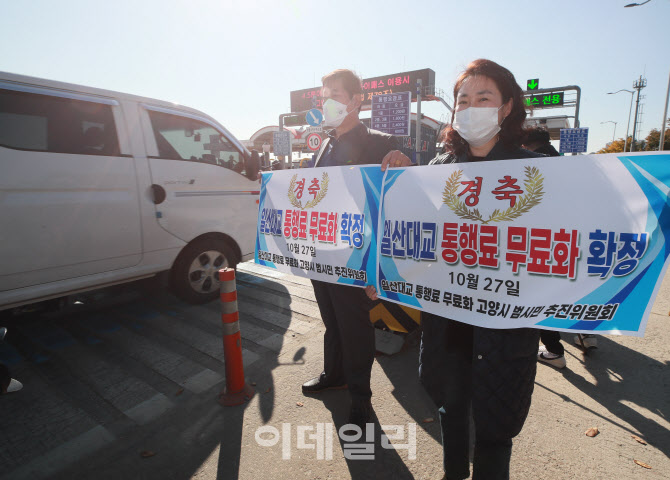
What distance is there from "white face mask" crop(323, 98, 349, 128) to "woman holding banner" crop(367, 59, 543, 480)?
2.61ft

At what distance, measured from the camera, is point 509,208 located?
172cm

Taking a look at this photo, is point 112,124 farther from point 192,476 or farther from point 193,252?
point 192,476

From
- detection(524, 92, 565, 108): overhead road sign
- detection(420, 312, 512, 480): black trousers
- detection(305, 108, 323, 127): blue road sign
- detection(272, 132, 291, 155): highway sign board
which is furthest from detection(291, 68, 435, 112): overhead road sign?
detection(420, 312, 512, 480): black trousers

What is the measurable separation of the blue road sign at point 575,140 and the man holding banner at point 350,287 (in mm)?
18298

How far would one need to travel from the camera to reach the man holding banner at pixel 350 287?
243 centimetres

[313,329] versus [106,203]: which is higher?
[106,203]

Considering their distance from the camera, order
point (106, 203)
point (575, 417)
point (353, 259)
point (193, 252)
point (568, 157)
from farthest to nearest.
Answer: point (193, 252) < point (106, 203) < point (575, 417) < point (353, 259) < point (568, 157)

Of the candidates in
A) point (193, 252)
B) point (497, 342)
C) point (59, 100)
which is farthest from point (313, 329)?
point (59, 100)

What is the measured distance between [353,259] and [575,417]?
2024 millimetres

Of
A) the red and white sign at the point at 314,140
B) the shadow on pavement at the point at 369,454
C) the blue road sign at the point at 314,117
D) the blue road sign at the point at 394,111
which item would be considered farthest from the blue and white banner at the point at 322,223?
the blue road sign at the point at 394,111

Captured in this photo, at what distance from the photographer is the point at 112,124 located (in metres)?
3.75

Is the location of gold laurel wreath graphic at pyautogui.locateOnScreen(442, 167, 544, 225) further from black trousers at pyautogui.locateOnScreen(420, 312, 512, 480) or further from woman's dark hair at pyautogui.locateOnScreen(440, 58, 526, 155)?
black trousers at pyautogui.locateOnScreen(420, 312, 512, 480)

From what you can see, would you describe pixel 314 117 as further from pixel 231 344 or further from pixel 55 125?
pixel 231 344

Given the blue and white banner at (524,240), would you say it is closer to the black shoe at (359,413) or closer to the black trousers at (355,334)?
the black trousers at (355,334)
